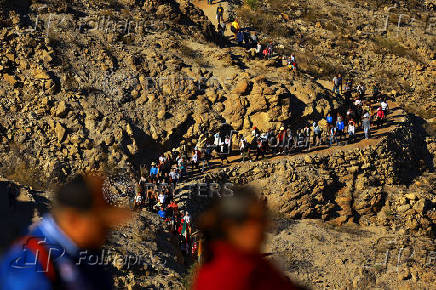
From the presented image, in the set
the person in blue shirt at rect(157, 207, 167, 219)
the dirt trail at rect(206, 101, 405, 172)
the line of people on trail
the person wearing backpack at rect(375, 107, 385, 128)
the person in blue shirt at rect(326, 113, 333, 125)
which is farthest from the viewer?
the person wearing backpack at rect(375, 107, 385, 128)

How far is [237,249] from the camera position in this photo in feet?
7.61

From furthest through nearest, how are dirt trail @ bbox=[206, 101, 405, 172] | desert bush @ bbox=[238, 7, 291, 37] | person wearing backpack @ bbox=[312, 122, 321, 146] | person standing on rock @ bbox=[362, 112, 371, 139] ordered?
desert bush @ bbox=[238, 7, 291, 37]
person standing on rock @ bbox=[362, 112, 371, 139]
person wearing backpack @ bbox=[312, 122, 321, 146]
dirt trail @ bbox=[206, 101, 405, 172]

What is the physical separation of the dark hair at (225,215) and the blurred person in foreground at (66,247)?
561mm

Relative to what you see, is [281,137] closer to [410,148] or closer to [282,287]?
[410,148]

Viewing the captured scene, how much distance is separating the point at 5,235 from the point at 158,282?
35.8ft

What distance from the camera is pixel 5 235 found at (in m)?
2.90

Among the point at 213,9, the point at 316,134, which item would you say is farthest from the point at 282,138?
the point at 213,9

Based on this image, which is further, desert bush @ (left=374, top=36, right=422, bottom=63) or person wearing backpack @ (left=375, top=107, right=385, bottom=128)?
desert bush @ (left=374, top=36, right=422, bottom=63)

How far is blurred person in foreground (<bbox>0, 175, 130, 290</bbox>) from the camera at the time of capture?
2359 millimetres

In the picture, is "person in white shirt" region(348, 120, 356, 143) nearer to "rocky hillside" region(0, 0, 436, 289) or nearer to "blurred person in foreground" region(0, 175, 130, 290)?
"rocky hillside" region(0, 0, 436, 289)

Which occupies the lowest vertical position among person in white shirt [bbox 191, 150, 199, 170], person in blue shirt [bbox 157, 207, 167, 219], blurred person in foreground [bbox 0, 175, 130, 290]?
person in blue shirt [bbox 157, 207, 167, 219]

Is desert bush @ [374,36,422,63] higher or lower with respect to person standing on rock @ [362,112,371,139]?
higher

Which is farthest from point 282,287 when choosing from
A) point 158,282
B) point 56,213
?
point 158,282

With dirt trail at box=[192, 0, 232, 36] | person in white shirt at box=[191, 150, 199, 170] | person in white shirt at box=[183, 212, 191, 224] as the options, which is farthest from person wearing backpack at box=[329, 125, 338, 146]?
dirt trail at box=[192, 0, 232, 36]
